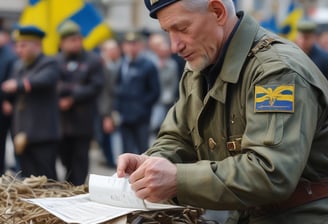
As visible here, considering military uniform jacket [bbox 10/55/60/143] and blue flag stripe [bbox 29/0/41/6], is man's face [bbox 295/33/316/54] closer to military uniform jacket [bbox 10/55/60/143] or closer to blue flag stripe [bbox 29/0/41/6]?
military uniform jacket [bbox 10/55/60/143]

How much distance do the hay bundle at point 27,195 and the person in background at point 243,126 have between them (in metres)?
0.35

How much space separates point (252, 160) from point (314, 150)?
0.31 metres

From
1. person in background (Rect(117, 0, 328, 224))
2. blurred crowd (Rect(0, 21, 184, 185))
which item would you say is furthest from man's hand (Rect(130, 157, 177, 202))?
blurred crowd (Rect(0, 21, 184, 185))

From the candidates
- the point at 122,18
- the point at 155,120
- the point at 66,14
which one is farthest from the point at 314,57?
the point at 122,18


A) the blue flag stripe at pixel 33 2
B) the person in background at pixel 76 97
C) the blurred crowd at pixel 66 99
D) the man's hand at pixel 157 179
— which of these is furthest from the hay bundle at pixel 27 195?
the blue flag stripe at pixel 33 2

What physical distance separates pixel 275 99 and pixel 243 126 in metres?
0.21

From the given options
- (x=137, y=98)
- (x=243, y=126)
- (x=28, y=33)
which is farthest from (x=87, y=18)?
(x=243, y=126)

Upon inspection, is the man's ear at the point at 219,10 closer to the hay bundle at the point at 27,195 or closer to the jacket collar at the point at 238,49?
the jacket collar at the point at 238,49

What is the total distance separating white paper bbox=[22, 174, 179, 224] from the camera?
8.15 ft

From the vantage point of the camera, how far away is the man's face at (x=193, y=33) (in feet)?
8.13

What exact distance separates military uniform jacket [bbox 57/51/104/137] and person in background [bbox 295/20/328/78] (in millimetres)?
2216

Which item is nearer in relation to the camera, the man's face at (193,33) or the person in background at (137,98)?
the man's face at (193,33)

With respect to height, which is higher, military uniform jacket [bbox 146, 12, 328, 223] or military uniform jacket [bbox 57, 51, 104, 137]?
military uniform jacket [bbox 146, 12, 328, 223]

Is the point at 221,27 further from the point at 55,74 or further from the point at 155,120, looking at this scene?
the point at 155,120
